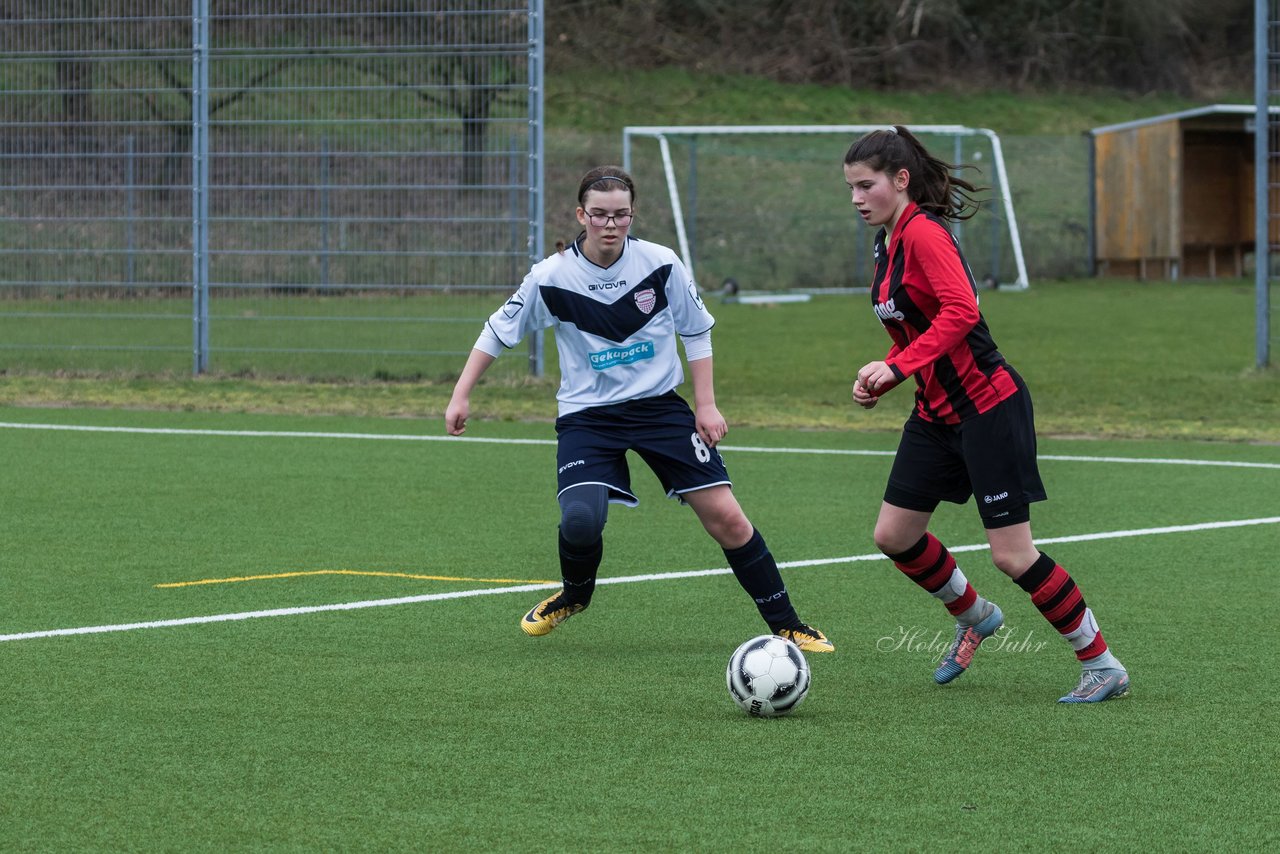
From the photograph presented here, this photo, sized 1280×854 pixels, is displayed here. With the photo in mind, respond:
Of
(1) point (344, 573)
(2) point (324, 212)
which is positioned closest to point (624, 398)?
(1) point (344, 573)

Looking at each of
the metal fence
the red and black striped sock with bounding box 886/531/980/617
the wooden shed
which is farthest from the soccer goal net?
the red and black striped sock with bounding box 886/531/980/617

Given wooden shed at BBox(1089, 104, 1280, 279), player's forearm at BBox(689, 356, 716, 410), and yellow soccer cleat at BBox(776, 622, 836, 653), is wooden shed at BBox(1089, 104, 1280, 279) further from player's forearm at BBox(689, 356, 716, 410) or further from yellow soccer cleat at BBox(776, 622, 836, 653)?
yellow soccer cleat at BBox(776, 622, 836, 653)

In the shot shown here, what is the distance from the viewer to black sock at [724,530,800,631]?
6094mm

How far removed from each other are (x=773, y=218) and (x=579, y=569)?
2571cm

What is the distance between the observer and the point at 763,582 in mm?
6102

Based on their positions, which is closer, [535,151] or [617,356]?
[617,356]

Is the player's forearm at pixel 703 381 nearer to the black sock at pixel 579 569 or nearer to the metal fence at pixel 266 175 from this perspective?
the black sock at pixel 579 569

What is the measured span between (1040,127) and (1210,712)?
130ft

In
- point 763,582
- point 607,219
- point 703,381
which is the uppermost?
point 607,219

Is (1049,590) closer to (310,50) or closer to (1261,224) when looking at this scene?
(1261,224)

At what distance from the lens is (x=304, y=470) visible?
10.5 metres

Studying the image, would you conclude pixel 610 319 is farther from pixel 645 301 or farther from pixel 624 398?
pixel 624 398

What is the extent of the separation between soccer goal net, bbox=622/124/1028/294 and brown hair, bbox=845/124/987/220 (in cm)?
2388

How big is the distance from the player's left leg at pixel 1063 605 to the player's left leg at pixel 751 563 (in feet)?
2.96
